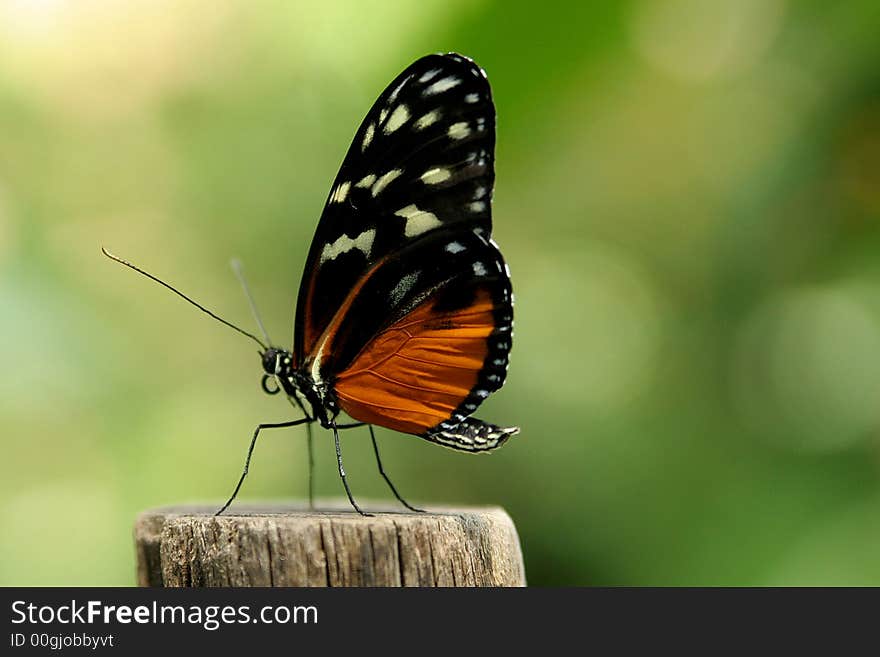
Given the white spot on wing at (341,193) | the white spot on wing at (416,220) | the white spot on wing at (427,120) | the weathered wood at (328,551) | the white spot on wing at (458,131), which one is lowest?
the weathered wood at (328,551)

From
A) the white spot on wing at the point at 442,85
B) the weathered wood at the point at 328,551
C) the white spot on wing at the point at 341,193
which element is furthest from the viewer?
the white spot on wing at the point at 341,193

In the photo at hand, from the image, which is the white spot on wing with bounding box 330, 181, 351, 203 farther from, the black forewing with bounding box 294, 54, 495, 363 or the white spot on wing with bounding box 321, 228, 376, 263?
the white spot on wing with bounding box 321, 228, 376, 263

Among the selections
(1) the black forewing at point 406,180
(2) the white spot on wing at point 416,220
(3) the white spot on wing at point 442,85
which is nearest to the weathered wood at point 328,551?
(1) the black forewing at point 406,180

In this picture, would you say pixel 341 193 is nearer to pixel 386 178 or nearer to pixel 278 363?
pixel 386 178

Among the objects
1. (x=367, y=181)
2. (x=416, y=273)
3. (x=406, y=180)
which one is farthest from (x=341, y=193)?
(x=416, y=273)

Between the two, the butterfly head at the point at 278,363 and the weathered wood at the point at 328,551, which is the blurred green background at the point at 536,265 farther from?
the weathered wood at the point at 328,551

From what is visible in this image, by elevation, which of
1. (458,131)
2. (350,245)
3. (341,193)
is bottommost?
(350,245)

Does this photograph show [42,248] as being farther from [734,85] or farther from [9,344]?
[734,85]

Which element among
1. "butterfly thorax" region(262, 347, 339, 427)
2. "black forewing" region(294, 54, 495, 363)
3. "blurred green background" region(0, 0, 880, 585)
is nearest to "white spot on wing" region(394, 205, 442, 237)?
"black forewing" region(294, 54, 495, 363)
